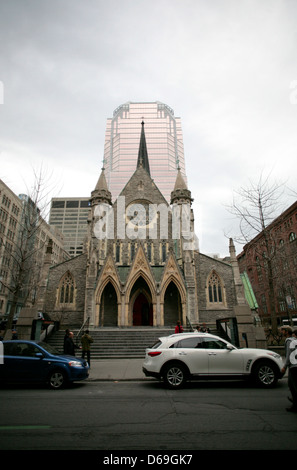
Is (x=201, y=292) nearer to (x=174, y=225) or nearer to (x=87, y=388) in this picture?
(x=174, y=225)

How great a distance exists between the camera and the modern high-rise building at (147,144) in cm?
5384

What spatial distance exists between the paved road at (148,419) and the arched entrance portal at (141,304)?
57.8 ft

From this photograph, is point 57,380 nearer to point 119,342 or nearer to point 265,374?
point 265,374

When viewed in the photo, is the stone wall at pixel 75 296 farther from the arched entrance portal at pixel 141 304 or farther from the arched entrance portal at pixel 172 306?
the arched entrance portal at pixel 172 306

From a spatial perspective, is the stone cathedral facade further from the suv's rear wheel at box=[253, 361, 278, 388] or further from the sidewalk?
the suv's rear wheel at box=[253, 361, 278, 388]

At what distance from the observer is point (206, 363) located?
751cm

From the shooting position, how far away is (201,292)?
80.7 ft

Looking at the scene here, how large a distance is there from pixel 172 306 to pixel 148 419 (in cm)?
2021

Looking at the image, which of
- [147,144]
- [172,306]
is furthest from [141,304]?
[147,144]

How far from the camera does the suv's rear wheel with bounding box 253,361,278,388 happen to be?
24.8 ft

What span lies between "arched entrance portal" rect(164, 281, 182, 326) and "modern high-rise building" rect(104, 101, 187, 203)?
30.4 m

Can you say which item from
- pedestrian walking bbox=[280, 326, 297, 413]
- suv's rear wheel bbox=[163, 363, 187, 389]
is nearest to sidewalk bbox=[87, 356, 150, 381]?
suv's rear wheel bbox=[163, 363, 187, 389]

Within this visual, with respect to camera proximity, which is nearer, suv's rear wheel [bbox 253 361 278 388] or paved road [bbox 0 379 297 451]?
paved road [bbox 0 379 297 451]
